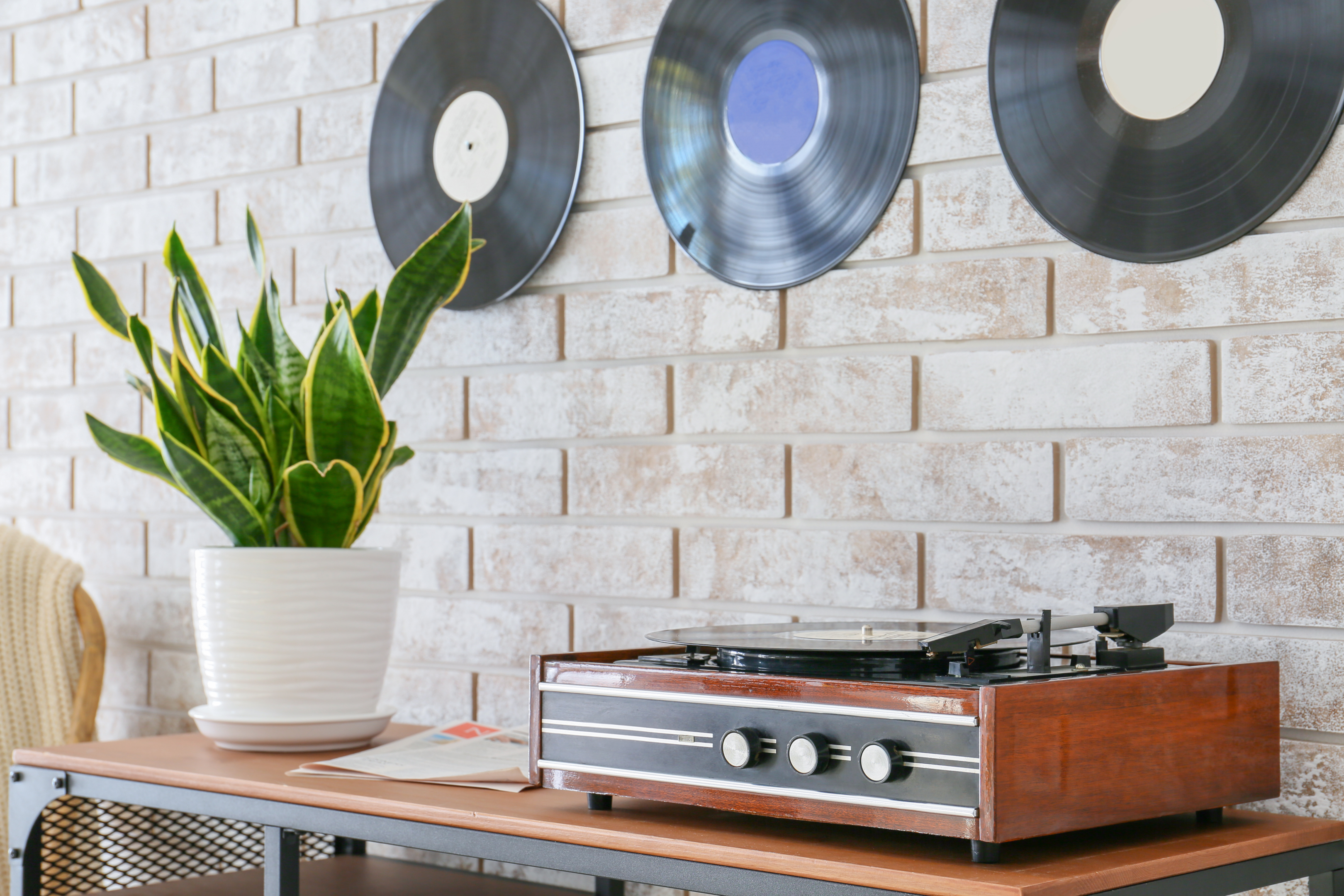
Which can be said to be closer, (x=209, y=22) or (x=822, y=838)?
(x=822, y=838)

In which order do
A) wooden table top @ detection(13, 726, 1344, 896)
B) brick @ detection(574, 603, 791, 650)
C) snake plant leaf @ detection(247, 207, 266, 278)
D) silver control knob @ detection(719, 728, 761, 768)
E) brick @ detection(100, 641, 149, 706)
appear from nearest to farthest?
wooden table top @ detection(13, 726, 1344, 896) < silver control knob @ detection(719, 728, 761, 768) < brick @ detection(574, 603, 791, 650) < snake plant leaf @ detection(247, 207, 266, 278) < brick @ detection(100, 641, 149, 706)

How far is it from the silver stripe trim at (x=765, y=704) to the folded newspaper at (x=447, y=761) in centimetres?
17

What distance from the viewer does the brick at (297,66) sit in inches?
73.1

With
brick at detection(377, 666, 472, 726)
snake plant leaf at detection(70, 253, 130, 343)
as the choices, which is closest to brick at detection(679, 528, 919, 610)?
brick at detection(377, 666, 472, 726)

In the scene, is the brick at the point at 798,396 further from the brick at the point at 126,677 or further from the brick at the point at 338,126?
the brick at the point at 126,677

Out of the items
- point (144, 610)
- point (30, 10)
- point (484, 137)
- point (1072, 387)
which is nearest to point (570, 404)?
point (484, 137)

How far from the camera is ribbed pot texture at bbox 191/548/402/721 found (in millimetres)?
1420

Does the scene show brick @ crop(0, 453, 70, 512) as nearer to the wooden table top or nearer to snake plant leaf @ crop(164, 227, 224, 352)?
snake plant leaf @ crop(164, 227, 224, 352)

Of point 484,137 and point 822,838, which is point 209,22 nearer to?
point 484,137

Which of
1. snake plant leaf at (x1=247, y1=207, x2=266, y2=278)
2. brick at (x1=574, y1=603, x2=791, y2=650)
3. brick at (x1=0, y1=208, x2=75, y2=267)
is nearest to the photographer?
brick at (x1=574, y1=603, x2=791, y2=650)

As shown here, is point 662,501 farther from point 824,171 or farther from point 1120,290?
point 1120,290

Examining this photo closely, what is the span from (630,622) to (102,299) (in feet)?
2.42

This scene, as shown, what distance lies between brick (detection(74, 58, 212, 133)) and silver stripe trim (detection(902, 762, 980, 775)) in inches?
62.7

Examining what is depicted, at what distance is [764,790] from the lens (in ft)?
3.11
